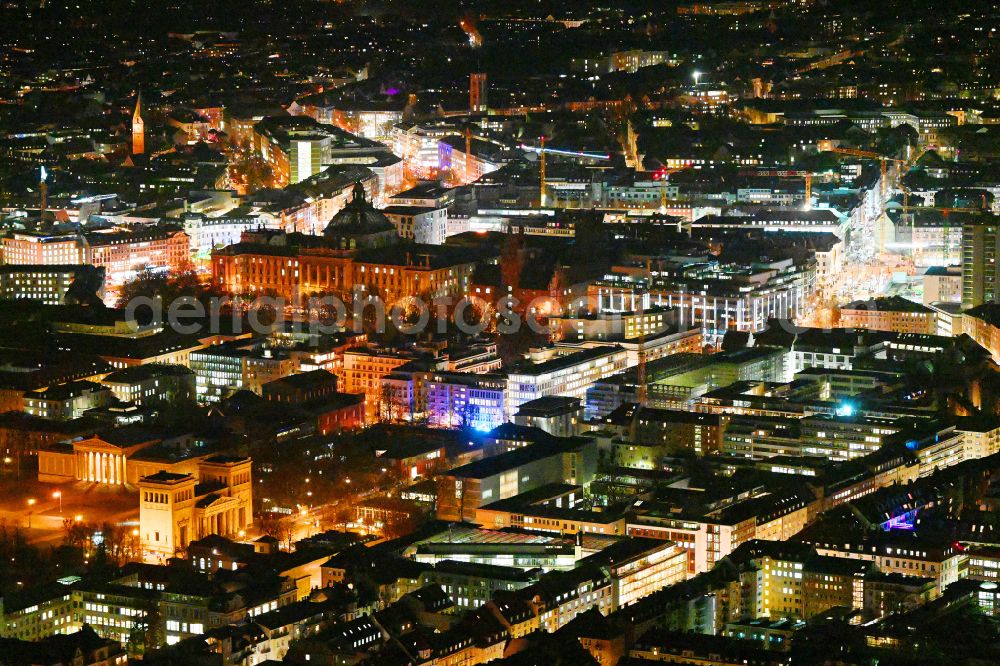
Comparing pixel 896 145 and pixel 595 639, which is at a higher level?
pixel 896 145

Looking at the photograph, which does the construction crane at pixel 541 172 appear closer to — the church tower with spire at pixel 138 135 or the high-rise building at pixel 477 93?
the high-rise building at pixel 477 93

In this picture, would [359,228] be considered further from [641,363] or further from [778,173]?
[778,173]

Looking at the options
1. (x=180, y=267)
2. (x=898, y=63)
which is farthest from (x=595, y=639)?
(x=898, y=63)

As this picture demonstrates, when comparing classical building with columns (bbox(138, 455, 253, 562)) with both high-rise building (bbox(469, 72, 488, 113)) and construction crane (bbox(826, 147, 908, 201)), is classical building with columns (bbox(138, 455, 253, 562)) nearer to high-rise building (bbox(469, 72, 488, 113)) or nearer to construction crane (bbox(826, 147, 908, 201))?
construction crane (bbox(826, 147, 908, 201))

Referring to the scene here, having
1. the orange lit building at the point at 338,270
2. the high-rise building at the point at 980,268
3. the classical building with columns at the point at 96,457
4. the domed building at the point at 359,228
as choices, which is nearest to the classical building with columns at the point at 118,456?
the classical building with columns at the point at 96,457

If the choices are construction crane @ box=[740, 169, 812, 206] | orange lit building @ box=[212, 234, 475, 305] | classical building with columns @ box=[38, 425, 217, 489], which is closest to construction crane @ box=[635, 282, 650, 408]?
orange lit building @ box=[212, 234, 475, 305]

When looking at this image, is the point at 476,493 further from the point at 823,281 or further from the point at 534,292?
the point at 823,281
